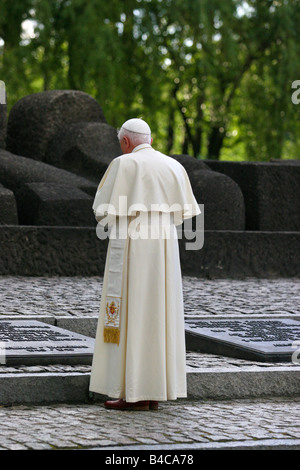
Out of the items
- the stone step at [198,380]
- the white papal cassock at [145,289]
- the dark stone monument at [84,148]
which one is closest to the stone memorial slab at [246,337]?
the stone step at [198,380]

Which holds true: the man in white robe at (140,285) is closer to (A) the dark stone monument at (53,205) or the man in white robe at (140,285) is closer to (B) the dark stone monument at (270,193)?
(A) the dark stone monument at (53,205)

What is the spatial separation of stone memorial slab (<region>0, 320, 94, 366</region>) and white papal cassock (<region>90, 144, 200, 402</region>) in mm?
626

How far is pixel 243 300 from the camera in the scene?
9398 millimetres

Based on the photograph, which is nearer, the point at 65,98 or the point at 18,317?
the point at 18,317

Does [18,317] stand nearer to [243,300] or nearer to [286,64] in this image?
[243,300]

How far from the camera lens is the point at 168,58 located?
20.3m

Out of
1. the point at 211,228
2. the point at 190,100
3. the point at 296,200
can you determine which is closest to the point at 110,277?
the point at 211,228

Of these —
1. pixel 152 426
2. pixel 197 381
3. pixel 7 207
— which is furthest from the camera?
pixel 7 207

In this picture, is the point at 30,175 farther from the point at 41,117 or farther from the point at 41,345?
the point at 41,345

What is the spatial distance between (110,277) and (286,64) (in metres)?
13.3

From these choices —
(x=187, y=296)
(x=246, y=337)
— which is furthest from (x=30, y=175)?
(x=246, y=337)

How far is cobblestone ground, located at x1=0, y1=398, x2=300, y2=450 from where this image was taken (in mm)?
4789

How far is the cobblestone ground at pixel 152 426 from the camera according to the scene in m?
4.79

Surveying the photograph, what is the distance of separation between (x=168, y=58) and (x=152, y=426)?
51.8ft
